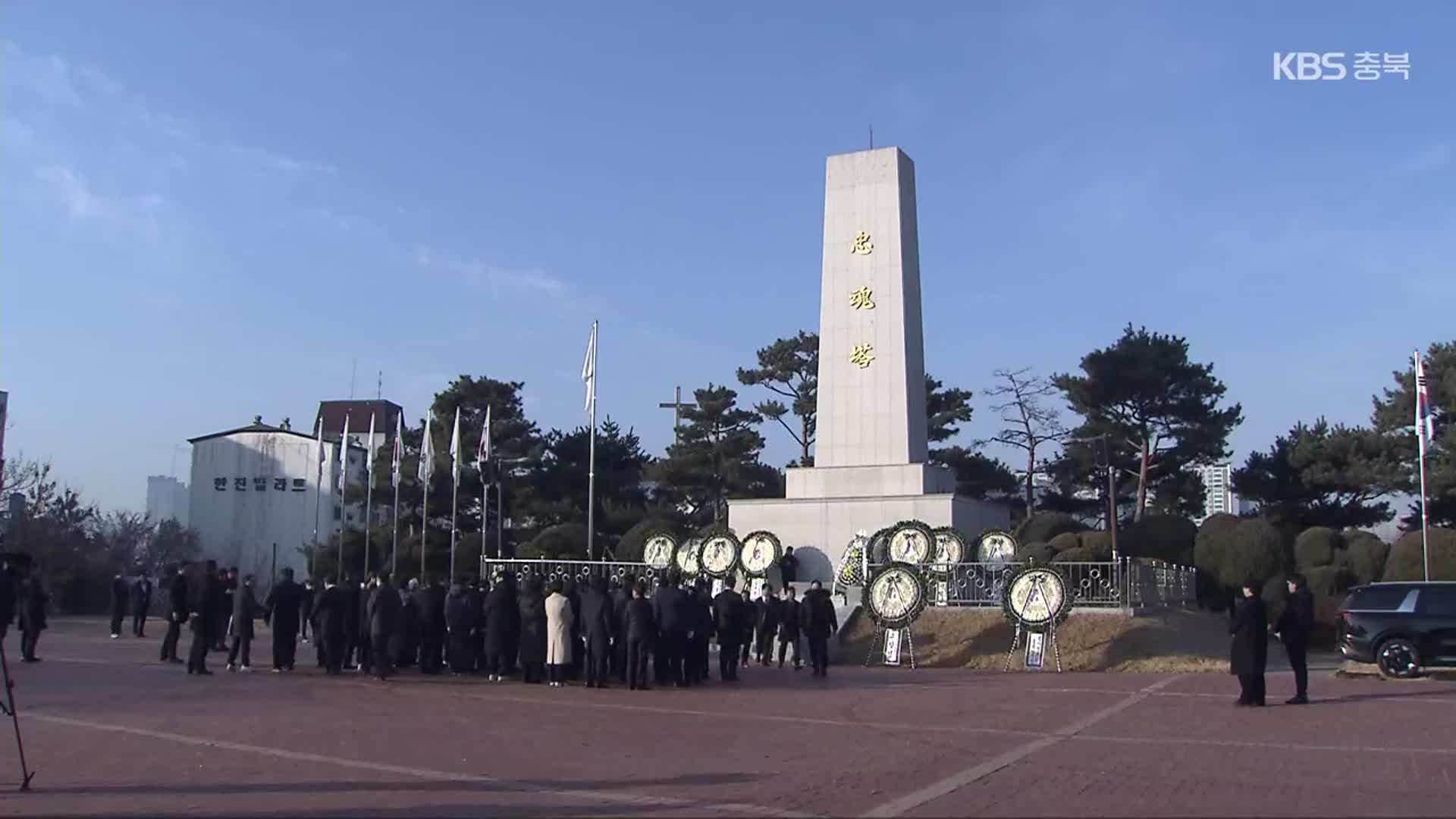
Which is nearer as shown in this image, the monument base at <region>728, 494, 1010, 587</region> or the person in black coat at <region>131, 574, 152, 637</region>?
the person in black coat at <region>131, 574, 152, 637</region>

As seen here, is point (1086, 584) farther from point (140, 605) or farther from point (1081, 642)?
point (140, 605)

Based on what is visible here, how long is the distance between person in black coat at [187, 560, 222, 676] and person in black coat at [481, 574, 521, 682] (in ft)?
12.4

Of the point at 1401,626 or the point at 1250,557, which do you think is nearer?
the point at 1401,626

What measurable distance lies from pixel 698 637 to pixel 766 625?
3.93 metres

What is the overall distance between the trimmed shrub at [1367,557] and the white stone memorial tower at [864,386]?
365 inches

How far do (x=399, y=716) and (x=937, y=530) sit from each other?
16.2m

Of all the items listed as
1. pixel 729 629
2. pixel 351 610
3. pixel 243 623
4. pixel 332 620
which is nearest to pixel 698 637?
pixel 729 629

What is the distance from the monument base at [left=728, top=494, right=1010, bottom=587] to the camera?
2958 cm

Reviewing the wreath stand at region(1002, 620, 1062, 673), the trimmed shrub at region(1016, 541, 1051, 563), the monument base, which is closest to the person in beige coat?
the wreath stand at region(1002, 620, 1062, 673)

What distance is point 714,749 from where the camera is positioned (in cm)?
1079

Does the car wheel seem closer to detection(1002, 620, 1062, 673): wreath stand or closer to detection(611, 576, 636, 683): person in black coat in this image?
Result: detection(1002, 620, 1062, 673): wreath stand

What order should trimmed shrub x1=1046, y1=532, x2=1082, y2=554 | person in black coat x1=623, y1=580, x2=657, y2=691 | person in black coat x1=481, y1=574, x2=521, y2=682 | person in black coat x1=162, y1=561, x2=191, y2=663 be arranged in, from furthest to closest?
trimmed shrub x1=1046, y1=532, x2=1082, y2=554 < person in black coat x1=162, y1=561, x2=191, y2=663 < person in black coat x1=481, y1=574, x2=521, y2=682 < person in black coat x1=623, y1=580, x2=657, y2=691

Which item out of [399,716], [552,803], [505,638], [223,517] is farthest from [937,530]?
[223,517]

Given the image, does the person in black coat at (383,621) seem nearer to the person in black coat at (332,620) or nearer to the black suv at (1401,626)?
the person in black coat at (332,620)
